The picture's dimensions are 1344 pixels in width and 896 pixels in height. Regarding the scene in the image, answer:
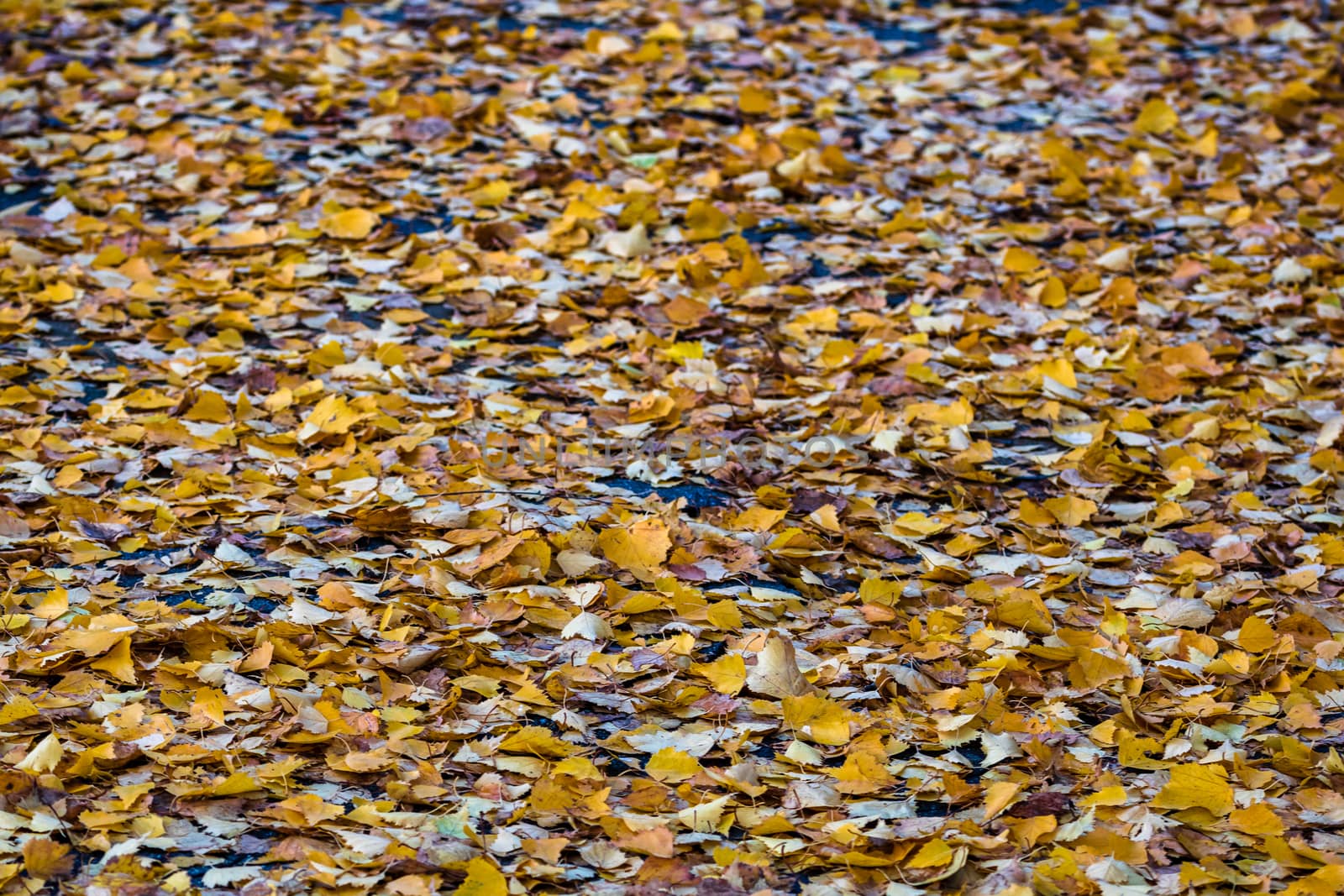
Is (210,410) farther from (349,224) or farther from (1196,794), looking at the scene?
(1196,794)

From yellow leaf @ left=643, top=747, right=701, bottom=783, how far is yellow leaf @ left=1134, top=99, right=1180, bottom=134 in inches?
129

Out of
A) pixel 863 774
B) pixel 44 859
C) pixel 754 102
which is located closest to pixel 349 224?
pixel 754 102

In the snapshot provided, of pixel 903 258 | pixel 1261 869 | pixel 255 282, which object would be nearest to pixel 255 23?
pixel 255 282

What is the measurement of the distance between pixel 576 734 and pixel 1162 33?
4.29m

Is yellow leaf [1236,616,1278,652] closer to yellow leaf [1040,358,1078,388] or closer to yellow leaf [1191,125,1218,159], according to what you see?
yellow leaf [1040,358,1078,388]

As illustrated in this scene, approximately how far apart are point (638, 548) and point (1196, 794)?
1093mm

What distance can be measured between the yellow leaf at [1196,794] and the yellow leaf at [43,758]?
1.72 meters

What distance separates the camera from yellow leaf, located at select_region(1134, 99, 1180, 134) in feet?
14.9

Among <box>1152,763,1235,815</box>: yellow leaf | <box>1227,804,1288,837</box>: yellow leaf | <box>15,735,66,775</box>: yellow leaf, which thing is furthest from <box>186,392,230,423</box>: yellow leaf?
<box>1227,804,1288,837</box>: yellow leaf

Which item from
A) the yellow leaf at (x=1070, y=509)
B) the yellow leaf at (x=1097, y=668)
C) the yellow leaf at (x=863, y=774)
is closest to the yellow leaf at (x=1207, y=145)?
the yellow leaf at (x=1070, y=509)

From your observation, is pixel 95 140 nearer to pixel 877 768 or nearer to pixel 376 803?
pixel 376 803

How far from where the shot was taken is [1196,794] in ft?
6.91

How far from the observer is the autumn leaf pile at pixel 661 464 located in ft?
6.78

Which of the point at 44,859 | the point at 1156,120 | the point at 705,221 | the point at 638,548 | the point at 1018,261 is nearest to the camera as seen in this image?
the point at 44,859
